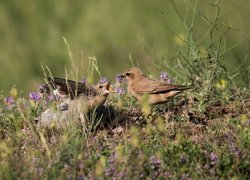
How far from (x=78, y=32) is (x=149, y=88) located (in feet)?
19.5

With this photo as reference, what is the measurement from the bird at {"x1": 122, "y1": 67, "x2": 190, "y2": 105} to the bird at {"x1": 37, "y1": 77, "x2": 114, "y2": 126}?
45 cm

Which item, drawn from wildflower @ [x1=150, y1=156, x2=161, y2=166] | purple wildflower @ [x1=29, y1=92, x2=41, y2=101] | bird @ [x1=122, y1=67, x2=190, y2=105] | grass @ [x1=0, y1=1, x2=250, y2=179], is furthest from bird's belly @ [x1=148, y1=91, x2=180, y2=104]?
wildflower @ [x1=150, y1=156, x2=161, y2=166]

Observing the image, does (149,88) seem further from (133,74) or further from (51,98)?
(51,98)

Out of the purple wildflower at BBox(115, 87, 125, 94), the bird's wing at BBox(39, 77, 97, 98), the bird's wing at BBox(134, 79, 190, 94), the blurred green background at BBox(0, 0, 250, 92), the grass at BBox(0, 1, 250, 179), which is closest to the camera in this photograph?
the grass at BBox(0, 1, 250, 179)

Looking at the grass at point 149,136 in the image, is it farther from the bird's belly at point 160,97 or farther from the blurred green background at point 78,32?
the blurred green background at point 78,32

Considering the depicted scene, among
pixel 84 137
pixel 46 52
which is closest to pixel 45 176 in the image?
pixel 84 137

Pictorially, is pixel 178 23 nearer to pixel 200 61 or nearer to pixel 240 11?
pixel 240 11

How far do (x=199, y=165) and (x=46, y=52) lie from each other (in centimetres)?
793

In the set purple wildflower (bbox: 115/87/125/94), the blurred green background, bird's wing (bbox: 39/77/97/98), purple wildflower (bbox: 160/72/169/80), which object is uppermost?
the blurred green background

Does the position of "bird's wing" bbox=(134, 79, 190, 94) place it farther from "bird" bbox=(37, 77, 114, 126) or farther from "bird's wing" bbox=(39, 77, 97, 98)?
"bird's wing" bbox=(39, 77, 97, 98)

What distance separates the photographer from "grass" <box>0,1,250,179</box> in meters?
6.75

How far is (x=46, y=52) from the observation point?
14.4m

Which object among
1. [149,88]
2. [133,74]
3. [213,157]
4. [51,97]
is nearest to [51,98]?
[51,97]

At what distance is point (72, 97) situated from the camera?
27.0 feet
